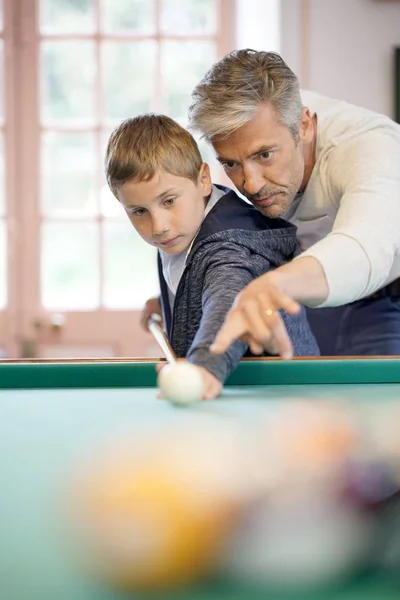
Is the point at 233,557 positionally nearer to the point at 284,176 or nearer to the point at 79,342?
the point at 284,176

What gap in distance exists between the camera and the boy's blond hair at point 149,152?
173cm

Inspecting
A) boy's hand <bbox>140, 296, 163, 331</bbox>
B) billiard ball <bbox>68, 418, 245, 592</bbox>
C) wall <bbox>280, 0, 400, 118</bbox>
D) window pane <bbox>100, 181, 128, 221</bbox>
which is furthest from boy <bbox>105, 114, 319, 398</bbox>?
window pane <bbox>100, 181, 128, 221</bbox>

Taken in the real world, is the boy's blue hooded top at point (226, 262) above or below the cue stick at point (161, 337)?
above

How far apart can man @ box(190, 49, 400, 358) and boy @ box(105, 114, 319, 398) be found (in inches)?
3.8

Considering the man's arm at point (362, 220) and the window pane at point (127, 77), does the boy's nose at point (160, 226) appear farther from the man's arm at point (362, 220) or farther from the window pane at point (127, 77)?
the window pane at point (127, 77)

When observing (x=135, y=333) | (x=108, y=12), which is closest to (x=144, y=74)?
(x=108, y=12)

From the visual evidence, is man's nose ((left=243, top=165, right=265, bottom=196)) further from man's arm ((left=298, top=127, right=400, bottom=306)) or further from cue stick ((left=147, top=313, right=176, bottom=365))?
cue stick ((left=147, top=313, right=176, bottom=365))

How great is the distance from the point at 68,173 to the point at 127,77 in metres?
0.57

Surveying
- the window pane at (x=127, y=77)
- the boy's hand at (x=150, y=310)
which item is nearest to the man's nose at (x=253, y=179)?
the boy's hand at (x=150, y=310)

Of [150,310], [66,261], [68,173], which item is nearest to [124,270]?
[66,261]

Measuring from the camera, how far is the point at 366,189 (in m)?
1.66

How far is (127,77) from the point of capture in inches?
157

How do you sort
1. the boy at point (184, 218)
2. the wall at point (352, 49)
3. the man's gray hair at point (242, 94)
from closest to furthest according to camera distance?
the boy at point (184, 218) < the man's gray hair at point (242, 94) < the wall at point (352, 49)

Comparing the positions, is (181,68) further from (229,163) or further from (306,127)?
(229,163)
